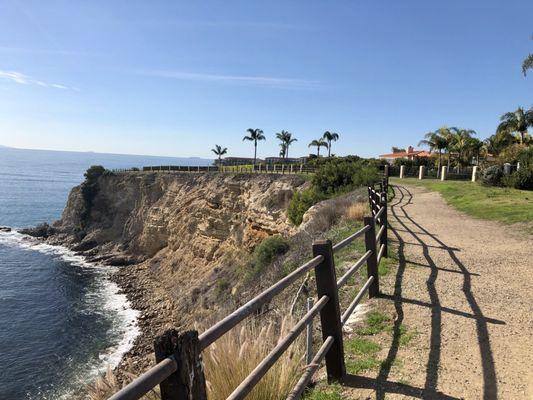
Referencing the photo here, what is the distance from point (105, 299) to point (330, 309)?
3280 centimetres

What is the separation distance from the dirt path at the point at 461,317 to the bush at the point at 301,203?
14150 millimetres

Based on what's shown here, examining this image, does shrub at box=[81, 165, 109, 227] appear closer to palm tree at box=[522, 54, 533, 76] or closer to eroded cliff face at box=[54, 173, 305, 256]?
eroded cliff face at box=[54, 173, 305, 256]

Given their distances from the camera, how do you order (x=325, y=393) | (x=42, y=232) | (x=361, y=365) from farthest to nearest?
1. (x=42, y=232)
2. (x=361, y=365)
3. (x=325, y=393)

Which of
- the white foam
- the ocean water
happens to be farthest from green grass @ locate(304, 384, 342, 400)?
the ocean water

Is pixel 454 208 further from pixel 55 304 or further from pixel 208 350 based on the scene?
pixel 55 304

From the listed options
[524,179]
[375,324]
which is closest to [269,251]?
[375,324]

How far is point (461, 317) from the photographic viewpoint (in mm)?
5824

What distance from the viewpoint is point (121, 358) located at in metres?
22.4

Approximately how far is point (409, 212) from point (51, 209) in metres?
87.2

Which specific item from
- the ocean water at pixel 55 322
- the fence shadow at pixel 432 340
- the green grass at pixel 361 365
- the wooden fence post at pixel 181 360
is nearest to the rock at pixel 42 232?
the ocean water at pixel 55 322

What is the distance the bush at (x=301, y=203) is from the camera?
26.0 metres

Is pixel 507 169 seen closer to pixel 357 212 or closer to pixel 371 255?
pixel 357 212

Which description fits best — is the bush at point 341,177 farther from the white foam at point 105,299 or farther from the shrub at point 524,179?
the white foam at point 105,299

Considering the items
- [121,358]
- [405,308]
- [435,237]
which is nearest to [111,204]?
[121,358]
